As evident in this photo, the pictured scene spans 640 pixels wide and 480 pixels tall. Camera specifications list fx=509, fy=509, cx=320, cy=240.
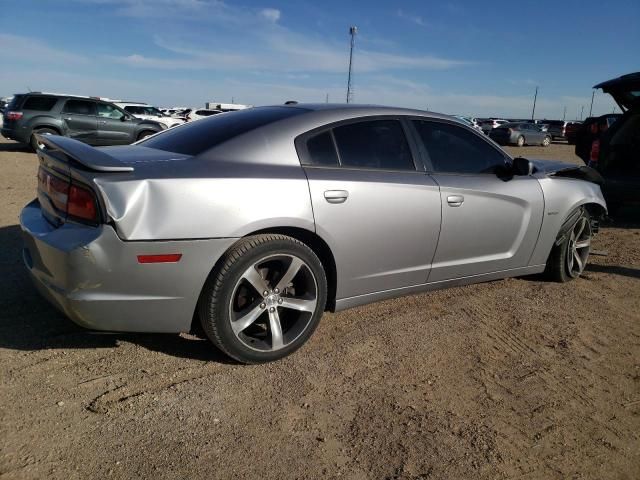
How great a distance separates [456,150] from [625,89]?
165 inches

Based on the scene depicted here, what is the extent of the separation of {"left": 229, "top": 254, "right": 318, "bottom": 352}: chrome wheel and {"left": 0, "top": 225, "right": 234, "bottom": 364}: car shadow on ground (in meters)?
0.27

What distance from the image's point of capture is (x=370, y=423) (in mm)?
2436

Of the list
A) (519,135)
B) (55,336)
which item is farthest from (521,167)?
(519,135)

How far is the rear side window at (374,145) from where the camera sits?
3232 millimetres

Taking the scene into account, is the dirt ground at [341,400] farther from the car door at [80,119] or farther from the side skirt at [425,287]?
the car door at [80,119]

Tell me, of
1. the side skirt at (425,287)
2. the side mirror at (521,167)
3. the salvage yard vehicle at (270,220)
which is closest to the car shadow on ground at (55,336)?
the salvage yard vehicle at (270,220)

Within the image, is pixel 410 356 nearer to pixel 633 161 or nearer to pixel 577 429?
pixel 577 429

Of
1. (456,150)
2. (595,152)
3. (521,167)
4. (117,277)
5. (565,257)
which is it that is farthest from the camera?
(595,152)

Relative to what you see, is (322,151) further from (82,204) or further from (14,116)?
(14,116)

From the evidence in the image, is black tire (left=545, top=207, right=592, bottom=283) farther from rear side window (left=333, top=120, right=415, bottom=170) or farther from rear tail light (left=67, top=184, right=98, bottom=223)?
rear tail light (left=67, top=184, right=98, bottom=223)

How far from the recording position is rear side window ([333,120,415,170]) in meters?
3.23

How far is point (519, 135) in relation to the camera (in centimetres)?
3088

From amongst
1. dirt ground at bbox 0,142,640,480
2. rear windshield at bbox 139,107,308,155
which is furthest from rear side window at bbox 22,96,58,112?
rear windshield at bbox 139,107,308,155

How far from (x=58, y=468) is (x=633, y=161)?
25.9 feet
